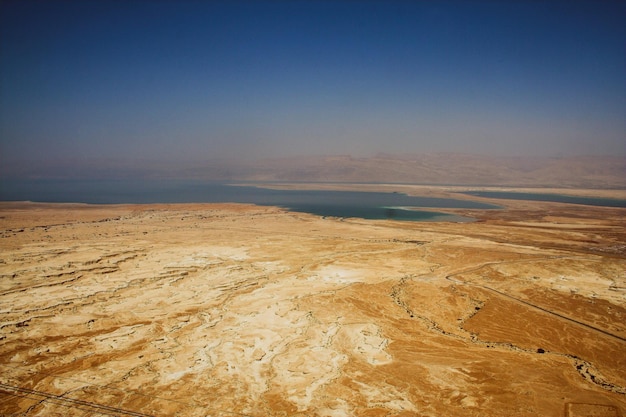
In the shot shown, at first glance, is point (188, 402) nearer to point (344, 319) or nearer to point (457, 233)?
point (344, 319)

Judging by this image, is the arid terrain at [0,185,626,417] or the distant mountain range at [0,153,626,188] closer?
the arid terrain at [0,185,626,417]

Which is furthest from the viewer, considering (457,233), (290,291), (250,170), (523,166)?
(250,170)

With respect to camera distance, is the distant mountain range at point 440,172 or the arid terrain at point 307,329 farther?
the distant mountain range at point 440,172

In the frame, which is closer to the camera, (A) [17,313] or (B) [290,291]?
(A) [17,313]

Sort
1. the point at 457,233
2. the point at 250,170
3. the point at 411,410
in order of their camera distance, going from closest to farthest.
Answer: the point at 411,410 → the point at 457,233 → the point at 250,170

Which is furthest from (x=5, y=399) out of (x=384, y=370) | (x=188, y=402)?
(x=384, y=370)

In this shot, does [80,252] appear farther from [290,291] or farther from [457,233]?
[457,233]

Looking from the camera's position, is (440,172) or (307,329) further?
(440,172)

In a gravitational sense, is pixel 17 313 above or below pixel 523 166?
below
